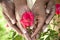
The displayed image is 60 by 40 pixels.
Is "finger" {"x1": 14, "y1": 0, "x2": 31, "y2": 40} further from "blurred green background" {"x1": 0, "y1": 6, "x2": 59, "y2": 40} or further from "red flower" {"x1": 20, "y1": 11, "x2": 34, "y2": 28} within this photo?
"blurred green background" {"x1": 0, "y1": 6, "x2": 59, "y2": 40}

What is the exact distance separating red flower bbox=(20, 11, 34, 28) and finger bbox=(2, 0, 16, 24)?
6cm

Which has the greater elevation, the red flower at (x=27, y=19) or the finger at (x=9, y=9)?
the finger at (x=9, y=9)

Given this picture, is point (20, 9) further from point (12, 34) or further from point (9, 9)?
point (12, 34)

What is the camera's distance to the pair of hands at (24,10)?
99 cm

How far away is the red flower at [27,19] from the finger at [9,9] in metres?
0.06

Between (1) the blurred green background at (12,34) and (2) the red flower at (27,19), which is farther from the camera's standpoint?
(1) the blurred green background at (12,34)

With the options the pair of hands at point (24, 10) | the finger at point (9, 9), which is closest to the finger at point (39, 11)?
the pair of hands at point (24, 10)

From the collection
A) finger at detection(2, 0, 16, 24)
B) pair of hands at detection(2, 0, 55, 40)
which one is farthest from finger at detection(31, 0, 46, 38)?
finger at detection(2, 0, 16, 24)

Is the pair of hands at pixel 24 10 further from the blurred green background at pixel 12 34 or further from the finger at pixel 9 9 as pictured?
the blurred green background at pixel 12 34

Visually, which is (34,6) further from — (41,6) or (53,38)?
(53,38)

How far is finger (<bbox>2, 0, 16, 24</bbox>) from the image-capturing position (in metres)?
0.98

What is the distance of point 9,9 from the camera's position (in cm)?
98

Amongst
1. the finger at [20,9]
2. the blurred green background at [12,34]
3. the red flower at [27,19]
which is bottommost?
the blurred green background at [12,34]

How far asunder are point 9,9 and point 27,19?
4.6 inches
